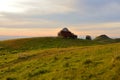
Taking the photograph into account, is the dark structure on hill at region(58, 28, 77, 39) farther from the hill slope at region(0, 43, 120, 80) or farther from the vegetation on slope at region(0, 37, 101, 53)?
the hill slope at region(0, 43, 120, 80)

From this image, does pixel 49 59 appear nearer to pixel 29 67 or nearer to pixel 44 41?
pixel 29 67

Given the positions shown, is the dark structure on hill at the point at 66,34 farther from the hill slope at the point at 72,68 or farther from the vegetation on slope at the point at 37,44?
the hill slope at the point at 72,68

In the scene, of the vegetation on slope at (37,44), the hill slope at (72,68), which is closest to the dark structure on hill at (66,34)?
the vegetation on slope at (37,44)

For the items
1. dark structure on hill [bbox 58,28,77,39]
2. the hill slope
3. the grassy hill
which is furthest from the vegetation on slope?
the hill slope

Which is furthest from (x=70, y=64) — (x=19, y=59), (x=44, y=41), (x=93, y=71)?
(x=44, y=41)

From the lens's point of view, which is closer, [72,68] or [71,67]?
[72,68]

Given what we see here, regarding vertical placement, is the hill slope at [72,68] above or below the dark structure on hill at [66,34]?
below

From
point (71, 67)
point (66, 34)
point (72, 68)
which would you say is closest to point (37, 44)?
point (66, 34)

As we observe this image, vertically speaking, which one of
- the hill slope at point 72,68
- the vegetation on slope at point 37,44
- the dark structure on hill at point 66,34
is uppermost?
the dark structure on hill at point 66,34

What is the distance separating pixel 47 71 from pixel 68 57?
4478mm

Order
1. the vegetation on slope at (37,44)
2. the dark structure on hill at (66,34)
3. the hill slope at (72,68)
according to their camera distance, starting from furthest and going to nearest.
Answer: the dark structure on hill at (66,34) < the vegetation on slope at (37,44) < the hill slope at (72,68)

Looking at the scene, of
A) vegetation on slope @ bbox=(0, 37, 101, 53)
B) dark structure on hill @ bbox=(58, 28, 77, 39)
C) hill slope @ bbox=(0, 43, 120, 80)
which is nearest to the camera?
hill slope @ bbox=(0, 43, 120, 80)

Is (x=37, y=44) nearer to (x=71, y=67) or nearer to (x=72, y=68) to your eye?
(x=71, y=67)

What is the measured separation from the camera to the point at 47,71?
28250 millimetres
